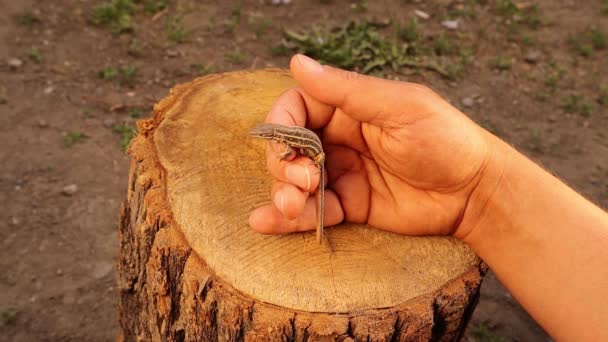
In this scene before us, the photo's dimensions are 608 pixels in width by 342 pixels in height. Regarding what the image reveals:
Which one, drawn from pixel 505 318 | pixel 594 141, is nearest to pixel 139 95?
Answer: pixel 505 318

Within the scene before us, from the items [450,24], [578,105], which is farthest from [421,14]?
[578,105]

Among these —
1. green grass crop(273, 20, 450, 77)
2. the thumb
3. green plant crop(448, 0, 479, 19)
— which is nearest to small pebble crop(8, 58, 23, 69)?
green grass crop(273, 20, 450, 77)

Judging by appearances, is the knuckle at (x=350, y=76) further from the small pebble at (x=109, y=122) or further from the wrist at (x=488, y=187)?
the small pebble at (x=109, y=122)

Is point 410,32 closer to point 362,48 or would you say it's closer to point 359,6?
point 362,48

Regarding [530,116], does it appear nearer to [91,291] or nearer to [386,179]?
[386,179]

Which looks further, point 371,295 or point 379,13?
point 379,13

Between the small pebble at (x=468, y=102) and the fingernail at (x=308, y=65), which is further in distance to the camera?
the small pebble at (x=468, y=102)

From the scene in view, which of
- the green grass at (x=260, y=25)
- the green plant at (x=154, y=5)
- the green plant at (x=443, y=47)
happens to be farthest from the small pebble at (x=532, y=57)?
the green plant at (x=154, y=5)
